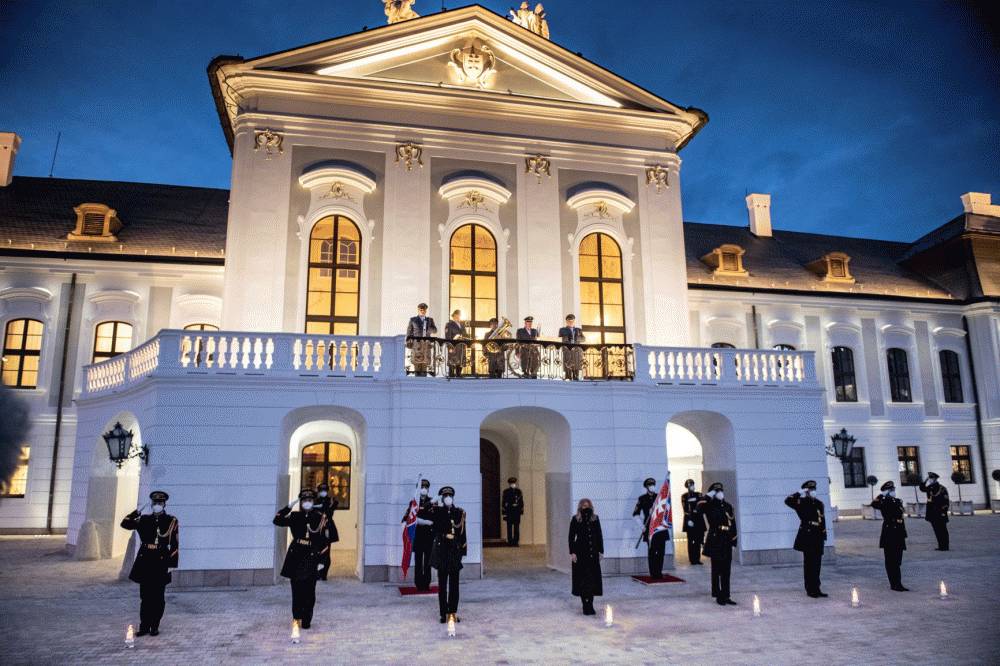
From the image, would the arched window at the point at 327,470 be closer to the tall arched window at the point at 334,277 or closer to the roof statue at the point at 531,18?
the tall arched window at the point at 334,277

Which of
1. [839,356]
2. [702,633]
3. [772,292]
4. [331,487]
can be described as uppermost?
[772,292]

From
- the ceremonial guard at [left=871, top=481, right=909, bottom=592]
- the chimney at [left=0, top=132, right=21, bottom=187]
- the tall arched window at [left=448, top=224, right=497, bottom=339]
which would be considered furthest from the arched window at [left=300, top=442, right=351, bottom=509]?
the chimney at [left=0, top=132, right=21, bottom=187]

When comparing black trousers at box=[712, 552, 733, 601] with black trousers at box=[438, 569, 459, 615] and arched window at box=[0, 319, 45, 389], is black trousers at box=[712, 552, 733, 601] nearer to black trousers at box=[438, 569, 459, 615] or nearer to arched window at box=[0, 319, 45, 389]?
black trousers at box=[438, 569, 459, 615]

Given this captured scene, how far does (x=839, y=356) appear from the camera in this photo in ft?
97.6

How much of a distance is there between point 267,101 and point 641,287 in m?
10.9

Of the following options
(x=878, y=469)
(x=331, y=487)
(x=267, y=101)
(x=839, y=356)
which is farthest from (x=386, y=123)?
(x=878, y=469)

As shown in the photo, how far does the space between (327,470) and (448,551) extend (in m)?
10.2

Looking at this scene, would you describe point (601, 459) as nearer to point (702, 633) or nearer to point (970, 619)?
point (702, 633)

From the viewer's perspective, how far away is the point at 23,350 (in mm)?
23391

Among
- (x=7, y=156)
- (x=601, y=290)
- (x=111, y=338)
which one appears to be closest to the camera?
(x=601, y=290)

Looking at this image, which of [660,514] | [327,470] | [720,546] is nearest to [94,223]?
[327,470]

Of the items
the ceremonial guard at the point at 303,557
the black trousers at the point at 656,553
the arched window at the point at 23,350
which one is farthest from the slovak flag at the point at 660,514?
the arched window at the point at 23,350

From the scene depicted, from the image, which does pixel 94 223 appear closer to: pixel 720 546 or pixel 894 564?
pixel 720 546

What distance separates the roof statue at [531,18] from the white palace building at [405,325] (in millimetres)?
136
